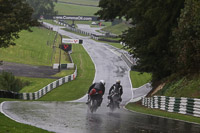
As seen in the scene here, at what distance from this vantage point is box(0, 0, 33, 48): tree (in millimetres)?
27650

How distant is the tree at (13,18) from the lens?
27650 millimetres

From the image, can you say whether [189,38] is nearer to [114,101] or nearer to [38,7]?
[114,101]

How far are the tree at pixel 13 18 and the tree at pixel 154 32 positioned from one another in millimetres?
7237

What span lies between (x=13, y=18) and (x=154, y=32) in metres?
10.5

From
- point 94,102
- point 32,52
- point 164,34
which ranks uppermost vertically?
point 164,34

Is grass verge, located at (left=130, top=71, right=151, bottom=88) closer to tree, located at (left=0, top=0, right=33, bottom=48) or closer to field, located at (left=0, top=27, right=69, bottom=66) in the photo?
field, located at (left=0, top=27, right=69, bottom=66)

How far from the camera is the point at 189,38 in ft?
75.2

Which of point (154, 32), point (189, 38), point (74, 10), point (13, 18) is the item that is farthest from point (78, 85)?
point (74, 10)

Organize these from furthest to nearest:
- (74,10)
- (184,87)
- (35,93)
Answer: (74,10), (35,93), (184,87)

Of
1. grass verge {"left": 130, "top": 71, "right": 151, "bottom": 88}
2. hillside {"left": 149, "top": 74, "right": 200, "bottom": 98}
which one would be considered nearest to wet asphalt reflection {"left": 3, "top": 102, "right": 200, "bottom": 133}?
hillside {"left": 149, "top": 74, "right": 200, "bottom": 98}

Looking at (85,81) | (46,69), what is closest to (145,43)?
(85,81)

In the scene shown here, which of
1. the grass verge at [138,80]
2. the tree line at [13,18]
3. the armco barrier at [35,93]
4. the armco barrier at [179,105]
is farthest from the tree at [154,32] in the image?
the grass verge at [138,80]

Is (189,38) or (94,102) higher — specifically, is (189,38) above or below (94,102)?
above

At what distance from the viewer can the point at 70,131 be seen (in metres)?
11.7
